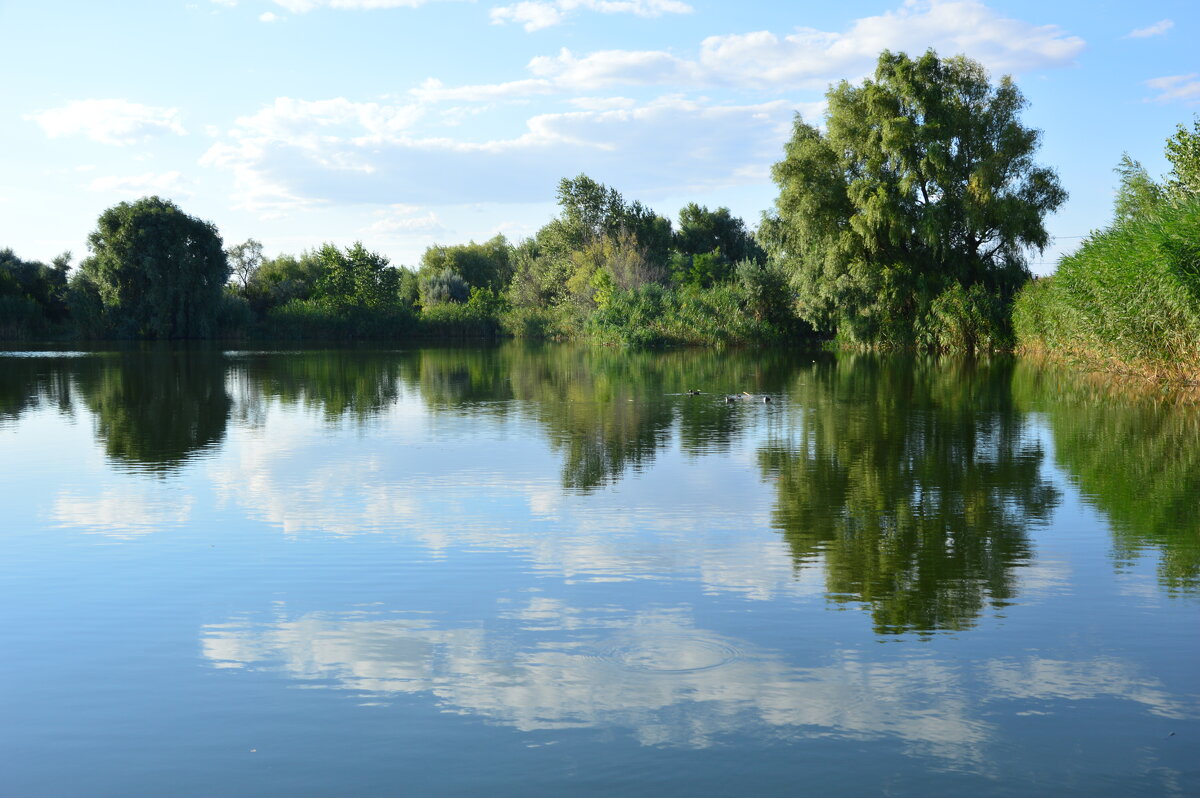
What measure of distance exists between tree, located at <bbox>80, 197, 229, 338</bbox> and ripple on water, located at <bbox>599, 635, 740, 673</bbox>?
7003 centimetres

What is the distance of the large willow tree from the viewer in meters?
41.5

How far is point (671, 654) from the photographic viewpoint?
5.53m

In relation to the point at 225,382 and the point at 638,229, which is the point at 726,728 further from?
the point at 638,229

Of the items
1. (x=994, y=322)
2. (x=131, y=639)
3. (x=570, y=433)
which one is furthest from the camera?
(x=994, y=322)

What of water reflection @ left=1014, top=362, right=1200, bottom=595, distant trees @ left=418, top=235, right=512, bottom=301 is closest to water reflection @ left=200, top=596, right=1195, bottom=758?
water reflection @ left=1014, top=362, right=1200, bottom=595

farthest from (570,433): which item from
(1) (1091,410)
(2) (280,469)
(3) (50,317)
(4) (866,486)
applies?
(3) (50,317)

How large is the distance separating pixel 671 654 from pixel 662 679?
1.16ft

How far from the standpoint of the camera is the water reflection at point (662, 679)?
15.3 ft

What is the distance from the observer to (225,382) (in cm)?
2773

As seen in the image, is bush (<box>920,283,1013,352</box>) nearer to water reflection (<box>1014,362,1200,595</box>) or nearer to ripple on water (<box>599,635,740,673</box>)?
water reflection (<box>1014,362,1200,595</box>)

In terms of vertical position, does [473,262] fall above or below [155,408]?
above

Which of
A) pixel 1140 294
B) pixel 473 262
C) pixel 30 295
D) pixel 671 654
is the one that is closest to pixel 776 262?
pixel 1140 294

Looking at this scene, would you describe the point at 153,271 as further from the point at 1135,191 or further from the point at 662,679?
the point at 662,679

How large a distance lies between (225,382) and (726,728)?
83.8ft
